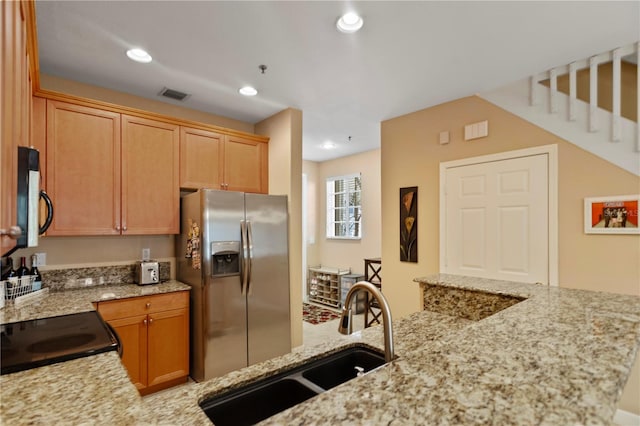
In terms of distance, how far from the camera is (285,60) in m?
2.49

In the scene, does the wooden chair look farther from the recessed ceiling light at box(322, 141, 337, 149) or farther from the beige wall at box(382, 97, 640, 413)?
the recessed ceiling light at box(322, 141, 337, 149)

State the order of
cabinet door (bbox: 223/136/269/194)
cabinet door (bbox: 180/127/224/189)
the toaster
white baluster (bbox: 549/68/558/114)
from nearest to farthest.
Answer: white baluster (bbox: 549/68/558/114) → the toaster → cabinet door (bbox: 180/127/224/189) → cabinet door (bbox: 223/136/269/194)

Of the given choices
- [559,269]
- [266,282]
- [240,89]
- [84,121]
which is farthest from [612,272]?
[84,121]

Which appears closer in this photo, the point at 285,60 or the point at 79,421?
the point at 79,421

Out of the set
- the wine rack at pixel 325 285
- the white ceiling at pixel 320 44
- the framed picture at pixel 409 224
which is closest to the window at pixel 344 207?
the wine rack at pixel 325 285

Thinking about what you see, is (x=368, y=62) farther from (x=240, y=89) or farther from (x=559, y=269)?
(x=559, y=269)

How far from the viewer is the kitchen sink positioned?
0.92 meters

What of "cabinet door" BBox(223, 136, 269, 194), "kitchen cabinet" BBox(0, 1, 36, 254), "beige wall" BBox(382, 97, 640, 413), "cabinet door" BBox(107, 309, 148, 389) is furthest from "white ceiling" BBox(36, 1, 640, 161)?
"cabinet door" BBox(107, 309, 148, 389)

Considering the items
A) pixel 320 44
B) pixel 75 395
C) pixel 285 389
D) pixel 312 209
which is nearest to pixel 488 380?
pixel 285 389

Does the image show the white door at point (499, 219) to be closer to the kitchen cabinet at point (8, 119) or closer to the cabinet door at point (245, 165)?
the cabinet door at point (245, 165)

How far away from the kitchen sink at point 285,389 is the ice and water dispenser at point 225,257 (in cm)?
189

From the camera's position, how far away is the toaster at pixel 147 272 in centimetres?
293

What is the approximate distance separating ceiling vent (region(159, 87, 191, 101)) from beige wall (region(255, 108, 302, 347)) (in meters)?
1.01

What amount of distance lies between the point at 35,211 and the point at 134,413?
83 centimetres
